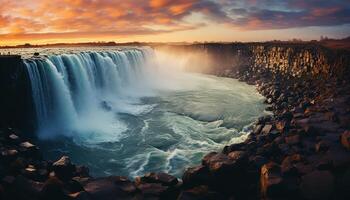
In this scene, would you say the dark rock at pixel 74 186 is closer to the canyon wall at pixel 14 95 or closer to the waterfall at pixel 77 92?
the canyon wall at pixel 14 95

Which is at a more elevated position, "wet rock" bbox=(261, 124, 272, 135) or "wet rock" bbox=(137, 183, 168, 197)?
"wet rock" bbox=(261, 124, 272, 135)

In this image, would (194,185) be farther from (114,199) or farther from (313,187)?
(313,187)

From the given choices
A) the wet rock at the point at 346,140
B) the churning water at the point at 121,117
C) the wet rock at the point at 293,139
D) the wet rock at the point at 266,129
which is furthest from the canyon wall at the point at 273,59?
the wet rock at the point at 346,140

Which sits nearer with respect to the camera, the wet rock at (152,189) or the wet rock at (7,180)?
the wet rock at (7,180)

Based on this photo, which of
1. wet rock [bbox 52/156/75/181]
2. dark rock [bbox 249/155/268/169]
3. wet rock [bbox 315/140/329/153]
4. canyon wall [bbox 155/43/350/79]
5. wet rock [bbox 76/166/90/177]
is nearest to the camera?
wet rock [bbox 52/156/75/181]

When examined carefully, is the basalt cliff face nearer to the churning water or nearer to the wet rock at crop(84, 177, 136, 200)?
the wet rock at crop(84, 177, 136, 200)

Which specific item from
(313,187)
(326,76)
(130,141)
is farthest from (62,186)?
(326,76)

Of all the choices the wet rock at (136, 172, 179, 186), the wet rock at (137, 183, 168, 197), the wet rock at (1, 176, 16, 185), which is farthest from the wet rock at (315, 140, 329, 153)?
the wet rock at (1, 176, 16, 185)
